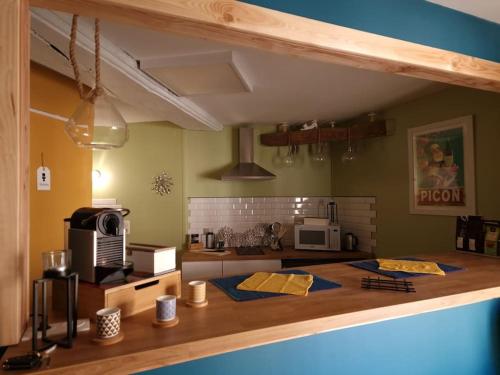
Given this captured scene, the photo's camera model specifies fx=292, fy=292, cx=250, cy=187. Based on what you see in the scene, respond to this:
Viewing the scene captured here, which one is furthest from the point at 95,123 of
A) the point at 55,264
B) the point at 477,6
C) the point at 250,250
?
the point at 250,250

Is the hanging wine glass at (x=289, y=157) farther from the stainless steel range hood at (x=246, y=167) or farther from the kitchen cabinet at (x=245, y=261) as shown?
the kitchen cabinet at (x=245, y=261)

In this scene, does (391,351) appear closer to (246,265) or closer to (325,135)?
(246,265)

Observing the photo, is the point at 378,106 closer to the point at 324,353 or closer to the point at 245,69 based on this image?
the point at 245,69

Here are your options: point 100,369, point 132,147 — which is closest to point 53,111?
point 132,147

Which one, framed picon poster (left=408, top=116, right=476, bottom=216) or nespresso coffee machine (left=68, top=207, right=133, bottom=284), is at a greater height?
framed picon poster (left=408, top=116, right=476, bottom=216)

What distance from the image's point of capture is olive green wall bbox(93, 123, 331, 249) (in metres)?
3.54

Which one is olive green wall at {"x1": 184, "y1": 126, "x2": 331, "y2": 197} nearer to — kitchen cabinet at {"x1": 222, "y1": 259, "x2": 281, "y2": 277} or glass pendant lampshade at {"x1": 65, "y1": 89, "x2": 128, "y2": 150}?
kitchen cabinet at {"x1": 222, "y1": 259, "x2": 281, "y2": 277}

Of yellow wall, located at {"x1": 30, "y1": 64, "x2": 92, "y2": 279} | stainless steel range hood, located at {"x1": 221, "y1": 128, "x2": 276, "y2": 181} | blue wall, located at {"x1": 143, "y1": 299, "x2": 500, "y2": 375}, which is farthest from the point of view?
stainless steel range hood, located at {"x1": 221, "y1": 128, "x2": 276, "y2": 181}

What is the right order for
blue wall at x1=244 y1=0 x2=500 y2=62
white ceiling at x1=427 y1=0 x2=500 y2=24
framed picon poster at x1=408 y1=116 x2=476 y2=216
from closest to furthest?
blue wall at x1=244 y1=0 x2=500 y2=62 < white ceiling at x1=427 y1=0 x2=500 y2=24 < framed picon poster at x1=408 y1=116 x2=476 y2=216

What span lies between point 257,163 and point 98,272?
2966 millimetres

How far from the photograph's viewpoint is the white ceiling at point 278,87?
5.80 ft

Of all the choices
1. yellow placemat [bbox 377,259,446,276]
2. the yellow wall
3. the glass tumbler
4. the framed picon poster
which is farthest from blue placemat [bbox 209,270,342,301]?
the framed picon poster

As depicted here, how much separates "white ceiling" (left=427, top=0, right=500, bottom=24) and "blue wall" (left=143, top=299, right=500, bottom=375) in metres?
1.59

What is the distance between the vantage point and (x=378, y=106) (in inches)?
119
